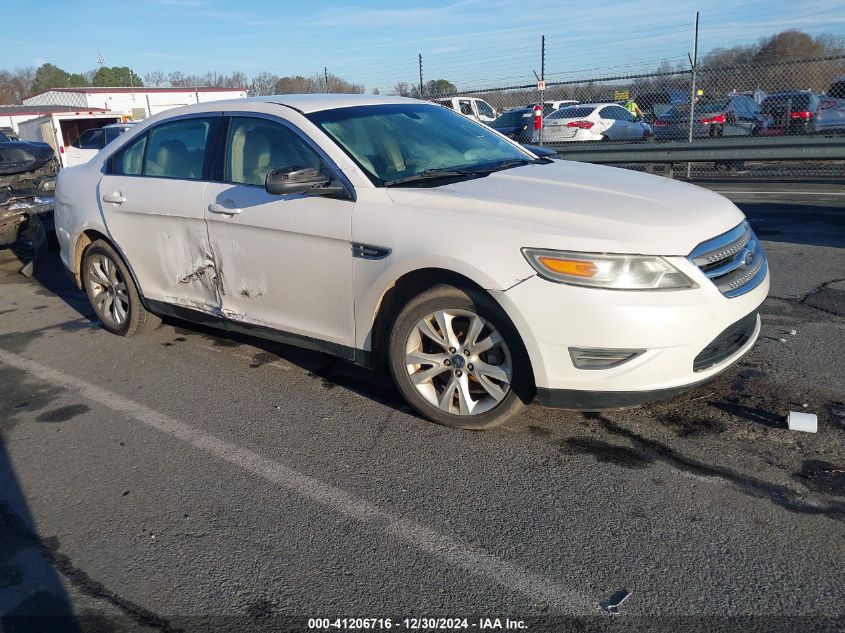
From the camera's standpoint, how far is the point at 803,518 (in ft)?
9.50

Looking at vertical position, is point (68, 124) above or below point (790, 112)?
above

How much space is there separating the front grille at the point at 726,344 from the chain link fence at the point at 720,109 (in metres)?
10.2

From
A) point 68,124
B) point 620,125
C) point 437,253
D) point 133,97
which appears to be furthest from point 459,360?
point 133,97

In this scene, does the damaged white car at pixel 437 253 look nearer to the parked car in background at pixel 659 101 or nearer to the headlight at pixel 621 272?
the headlight at pixel 621 272

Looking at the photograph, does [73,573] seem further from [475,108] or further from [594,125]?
[475,108]

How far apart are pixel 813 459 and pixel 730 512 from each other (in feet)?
2.09

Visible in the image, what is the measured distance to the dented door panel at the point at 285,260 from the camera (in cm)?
399

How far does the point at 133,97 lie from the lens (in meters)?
43.2

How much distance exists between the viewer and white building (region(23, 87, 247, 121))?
44.2 metres

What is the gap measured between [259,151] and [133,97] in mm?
43573

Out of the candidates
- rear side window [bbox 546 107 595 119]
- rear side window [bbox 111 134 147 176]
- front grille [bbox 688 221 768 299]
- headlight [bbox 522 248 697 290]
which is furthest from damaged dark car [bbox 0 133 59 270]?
rear side window [bbox 546 107 595 119]

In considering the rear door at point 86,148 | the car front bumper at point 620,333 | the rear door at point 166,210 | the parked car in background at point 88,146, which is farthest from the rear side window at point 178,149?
the rear door at point 86,148

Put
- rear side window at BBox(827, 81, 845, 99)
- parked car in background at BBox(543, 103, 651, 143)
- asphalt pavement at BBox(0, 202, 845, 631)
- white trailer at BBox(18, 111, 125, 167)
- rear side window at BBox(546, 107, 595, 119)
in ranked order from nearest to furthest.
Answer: asphalt pavement at BBox(0, 202, 845, 631) < rear side window at BBox(827, 81, 845, 99) < parked car in background at BBox(543, 103, 651, 143) < rear side window at BBox(546, 107, 595, 119) < white trailer at BBox(18, 111, 125, 167)

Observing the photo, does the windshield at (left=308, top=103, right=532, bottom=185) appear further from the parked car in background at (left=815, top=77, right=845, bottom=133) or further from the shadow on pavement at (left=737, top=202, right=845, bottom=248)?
the parked car in background at (left=815, top=77, right=845, bottom=133)
